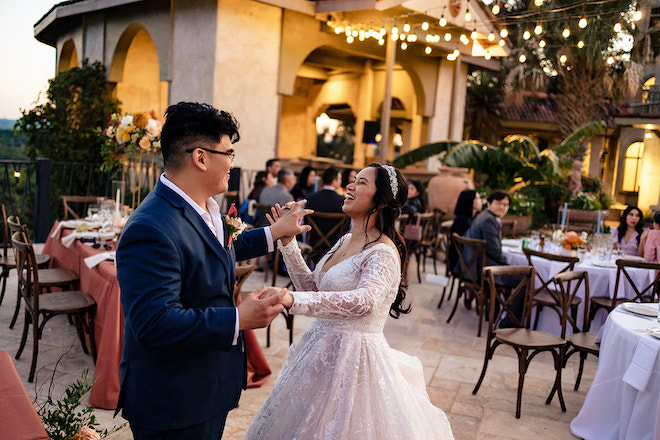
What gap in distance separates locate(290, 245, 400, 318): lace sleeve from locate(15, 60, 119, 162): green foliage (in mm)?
11577

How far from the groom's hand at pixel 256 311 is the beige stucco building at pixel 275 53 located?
914 centimetres

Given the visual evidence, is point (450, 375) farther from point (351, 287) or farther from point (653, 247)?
point (653, 247)

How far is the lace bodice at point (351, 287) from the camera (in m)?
2.28

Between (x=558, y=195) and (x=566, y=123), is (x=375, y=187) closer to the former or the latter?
(x=558, y=195)

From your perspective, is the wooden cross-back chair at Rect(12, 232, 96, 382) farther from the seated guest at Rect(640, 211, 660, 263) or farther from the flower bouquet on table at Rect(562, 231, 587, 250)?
the seated guest at Rect(640, 211, 660, 263)

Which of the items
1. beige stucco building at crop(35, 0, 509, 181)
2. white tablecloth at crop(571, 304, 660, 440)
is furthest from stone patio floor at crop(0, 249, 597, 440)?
beige stucco building at crop(35, 0, 509, 181)

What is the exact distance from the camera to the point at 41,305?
13.8ft

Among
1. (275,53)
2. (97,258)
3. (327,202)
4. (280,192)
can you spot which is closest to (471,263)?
(327,202)

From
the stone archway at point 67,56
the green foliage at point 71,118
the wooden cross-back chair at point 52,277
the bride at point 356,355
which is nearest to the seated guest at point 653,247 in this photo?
the bride at point 356,355

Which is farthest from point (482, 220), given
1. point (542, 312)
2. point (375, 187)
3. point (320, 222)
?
point (375, 187)

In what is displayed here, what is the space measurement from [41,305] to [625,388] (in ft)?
13.4

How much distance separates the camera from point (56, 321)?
555cm

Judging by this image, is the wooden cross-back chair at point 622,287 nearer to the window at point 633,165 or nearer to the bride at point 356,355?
the bride at point 356,355

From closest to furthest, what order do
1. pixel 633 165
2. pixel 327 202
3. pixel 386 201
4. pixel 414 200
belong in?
1. pixel 386 201
2. pixel 327 202
3. pixel 414 200
4. pixel 633 165
